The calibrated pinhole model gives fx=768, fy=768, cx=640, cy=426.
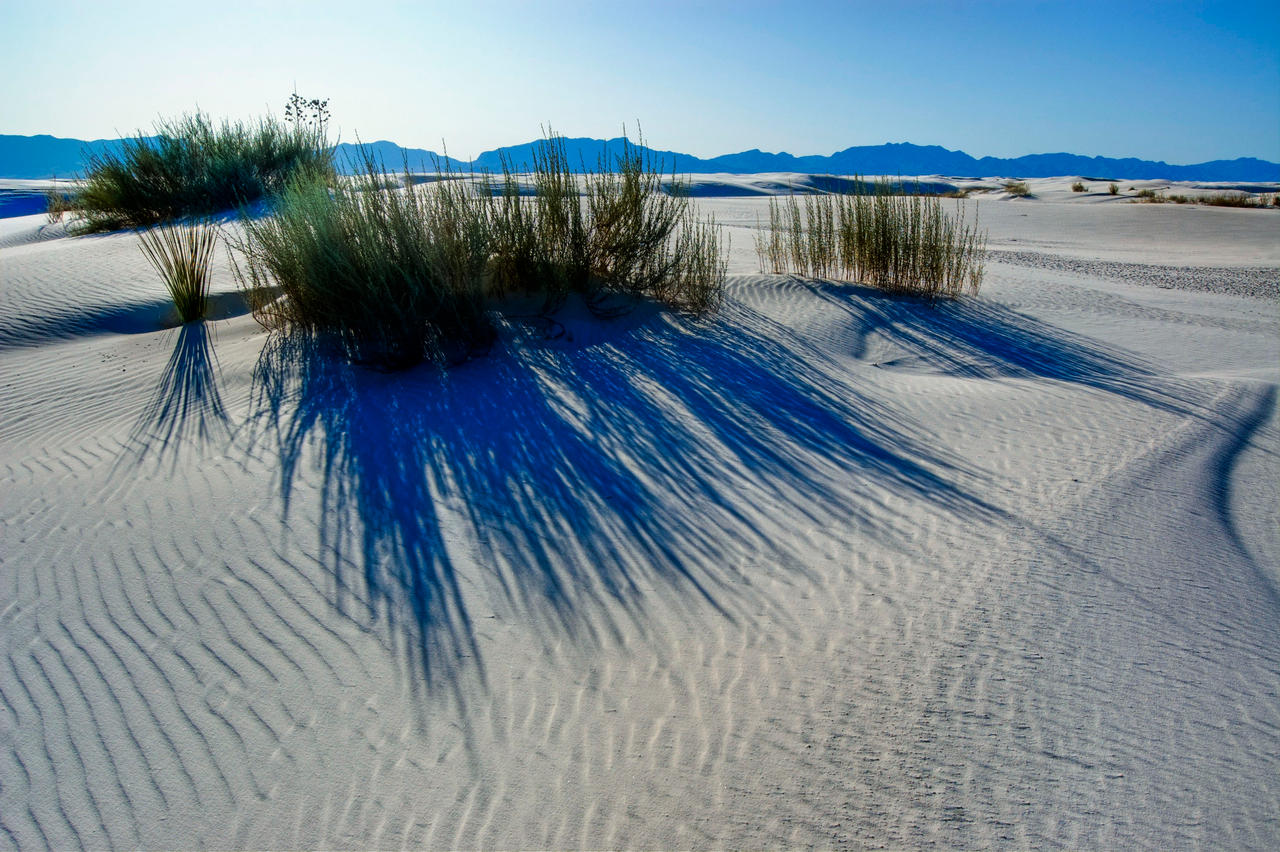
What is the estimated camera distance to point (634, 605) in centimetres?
305

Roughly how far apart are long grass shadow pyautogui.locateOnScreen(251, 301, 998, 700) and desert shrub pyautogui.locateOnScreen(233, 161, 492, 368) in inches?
12.0

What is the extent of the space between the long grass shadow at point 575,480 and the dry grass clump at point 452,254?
0.43m

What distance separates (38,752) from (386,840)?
122 centimetres

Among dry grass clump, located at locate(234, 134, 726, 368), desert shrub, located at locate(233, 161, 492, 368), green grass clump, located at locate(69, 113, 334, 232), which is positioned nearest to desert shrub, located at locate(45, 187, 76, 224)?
green grass clump, located at locate(69, 113, 334, 232)

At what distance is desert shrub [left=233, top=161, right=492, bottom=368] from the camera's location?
5.78 metres

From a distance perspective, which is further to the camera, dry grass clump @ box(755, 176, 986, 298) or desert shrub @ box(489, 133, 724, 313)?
dry grass clump @ box(755, 176, 986, 298)

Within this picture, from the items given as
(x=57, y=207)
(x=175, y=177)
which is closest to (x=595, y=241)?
(x=175, y=177)

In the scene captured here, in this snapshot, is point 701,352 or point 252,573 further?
point 701,352

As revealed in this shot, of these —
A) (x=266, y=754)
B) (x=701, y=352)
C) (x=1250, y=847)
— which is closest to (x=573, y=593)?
(x=266, y=754)

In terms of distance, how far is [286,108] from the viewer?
16281mm

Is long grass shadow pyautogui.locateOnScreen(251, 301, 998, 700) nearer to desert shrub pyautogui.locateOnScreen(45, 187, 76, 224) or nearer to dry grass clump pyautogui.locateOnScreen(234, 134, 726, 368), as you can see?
dry grass clump pyautogui.locateOnScreen(234, 134, 726, 368)

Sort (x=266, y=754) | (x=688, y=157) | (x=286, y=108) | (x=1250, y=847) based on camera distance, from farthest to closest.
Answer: (x=688, y=157)
(x=286, y=108)
(x=266, y=754)
(x=1250, y=847)

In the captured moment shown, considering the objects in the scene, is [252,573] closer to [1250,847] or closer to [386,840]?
[386,840]

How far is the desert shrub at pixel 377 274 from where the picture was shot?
5.78 metres
